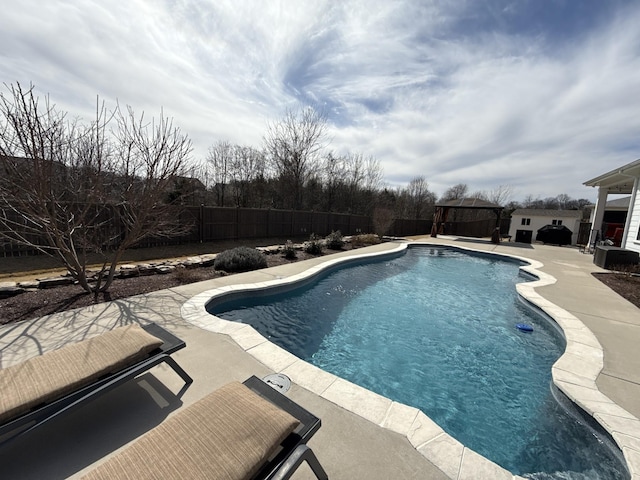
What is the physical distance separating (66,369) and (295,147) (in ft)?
73.2

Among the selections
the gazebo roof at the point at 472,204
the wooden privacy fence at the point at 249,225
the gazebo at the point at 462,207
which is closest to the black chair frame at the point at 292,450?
the wooden privacy fence at the point at 249,225

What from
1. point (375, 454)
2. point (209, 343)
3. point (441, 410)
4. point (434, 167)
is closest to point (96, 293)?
point (209, 343)

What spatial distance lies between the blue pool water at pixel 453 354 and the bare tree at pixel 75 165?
9.38 feet

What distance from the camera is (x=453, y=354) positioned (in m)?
4.57

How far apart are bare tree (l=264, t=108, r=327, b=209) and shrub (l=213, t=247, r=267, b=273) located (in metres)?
16.0

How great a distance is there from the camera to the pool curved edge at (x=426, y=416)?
203cm

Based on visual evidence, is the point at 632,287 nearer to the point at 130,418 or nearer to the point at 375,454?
the point at 375,454

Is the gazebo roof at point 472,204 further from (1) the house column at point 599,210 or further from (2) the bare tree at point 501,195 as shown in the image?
(2) the bare tree at point 501,195

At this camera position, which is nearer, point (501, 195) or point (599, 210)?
point (599, 210)

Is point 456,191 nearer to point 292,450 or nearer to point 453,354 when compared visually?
point 453,354

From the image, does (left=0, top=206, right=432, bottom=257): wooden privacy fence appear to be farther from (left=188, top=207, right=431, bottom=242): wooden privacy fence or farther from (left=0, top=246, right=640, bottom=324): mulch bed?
(left=0, top=246, right=640, bottom=324): mulch bed

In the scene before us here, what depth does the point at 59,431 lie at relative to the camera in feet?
6.95

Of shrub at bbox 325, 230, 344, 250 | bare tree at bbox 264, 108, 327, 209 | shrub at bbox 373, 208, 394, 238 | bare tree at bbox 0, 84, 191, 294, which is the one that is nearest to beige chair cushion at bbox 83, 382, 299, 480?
bare tree at bbox 0, 84, 191, 294

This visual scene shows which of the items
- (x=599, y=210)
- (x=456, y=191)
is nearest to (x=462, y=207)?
(x=599, y=210)
